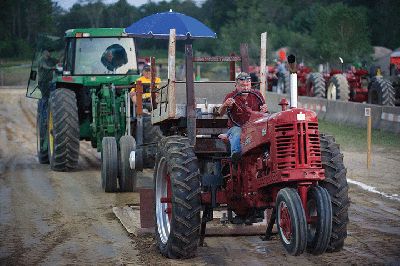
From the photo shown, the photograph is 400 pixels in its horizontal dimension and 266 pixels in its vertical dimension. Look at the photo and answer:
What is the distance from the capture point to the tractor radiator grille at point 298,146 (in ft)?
29.6

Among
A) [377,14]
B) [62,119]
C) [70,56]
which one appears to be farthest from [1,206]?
[377,14]

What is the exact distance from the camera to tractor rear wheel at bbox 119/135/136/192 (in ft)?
49.8

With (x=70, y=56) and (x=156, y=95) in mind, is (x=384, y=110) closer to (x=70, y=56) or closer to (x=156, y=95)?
(x=70, y=56)

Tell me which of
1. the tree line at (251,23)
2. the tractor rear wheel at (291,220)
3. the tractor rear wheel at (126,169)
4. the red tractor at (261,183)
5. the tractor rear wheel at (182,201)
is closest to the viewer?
the tractor rear wheel at (291,220)

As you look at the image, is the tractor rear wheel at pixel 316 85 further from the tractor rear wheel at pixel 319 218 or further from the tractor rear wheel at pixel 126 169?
the tractor rear wheel at pixel 319 218

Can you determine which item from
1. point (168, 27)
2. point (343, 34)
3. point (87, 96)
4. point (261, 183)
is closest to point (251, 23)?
point (343, 34)

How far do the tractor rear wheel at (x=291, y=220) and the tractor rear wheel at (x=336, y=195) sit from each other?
0.67 metres

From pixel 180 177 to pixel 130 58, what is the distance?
30.8ft

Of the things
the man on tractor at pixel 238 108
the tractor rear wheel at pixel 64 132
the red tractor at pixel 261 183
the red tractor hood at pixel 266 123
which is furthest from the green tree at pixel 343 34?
the red tractor hood at pixel 266 123

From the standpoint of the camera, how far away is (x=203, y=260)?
9859 mm

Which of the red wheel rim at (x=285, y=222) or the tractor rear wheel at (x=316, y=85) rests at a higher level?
the tractor rear wheel at (x=316, y=85)

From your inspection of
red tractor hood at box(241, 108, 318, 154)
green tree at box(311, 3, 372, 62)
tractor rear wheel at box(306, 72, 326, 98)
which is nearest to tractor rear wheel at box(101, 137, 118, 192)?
red tractor hood at box(241, 108, 318, 154)

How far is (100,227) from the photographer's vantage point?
12.1m

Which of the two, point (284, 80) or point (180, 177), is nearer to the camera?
point (180, 177)
